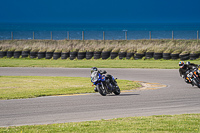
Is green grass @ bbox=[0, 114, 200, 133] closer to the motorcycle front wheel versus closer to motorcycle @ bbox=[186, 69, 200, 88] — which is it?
the motorcycle front wheel

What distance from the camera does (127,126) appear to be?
890 cm

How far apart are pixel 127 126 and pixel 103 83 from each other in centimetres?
659

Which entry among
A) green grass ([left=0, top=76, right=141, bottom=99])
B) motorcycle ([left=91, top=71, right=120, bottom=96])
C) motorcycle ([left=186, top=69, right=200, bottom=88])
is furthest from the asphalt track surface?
green grass ([left=0, top=76, right=141, bottom=99])

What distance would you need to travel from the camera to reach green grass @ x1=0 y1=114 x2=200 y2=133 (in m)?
8.45

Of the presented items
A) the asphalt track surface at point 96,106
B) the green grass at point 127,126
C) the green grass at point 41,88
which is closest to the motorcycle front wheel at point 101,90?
the asphalt track surface at point 96,106

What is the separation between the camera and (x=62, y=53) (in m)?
38.9

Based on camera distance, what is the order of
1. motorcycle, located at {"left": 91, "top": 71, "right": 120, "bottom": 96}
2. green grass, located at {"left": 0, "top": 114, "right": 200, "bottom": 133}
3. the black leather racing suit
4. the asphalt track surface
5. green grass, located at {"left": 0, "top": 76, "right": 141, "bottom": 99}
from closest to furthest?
green grass, located at {"left": 0, "top": 114, "right": 200, "bottom": 133}, the asphalt track surface, motorcycle, located at {"left": 91, "top": 71, "right": 120, "bottom": 96}, green grass, located at {"left": 0, "top": 76, "right": 141, "bottom": 99}, the black leather racing suit

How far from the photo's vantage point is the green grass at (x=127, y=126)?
845 centimetres

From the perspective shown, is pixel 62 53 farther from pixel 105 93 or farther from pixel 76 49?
pixel 105 93

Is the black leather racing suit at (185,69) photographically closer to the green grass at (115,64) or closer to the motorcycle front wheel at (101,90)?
the motorcycle front wheel at (101,90)

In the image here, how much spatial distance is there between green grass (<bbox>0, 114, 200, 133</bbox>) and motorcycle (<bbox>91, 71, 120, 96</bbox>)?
536cm

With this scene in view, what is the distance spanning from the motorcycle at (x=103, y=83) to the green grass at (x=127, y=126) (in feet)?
17.6

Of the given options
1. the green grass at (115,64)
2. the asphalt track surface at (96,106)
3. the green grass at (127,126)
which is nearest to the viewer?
the green grass at (127,126)

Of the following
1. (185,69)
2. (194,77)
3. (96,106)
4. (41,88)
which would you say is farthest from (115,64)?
(96,106)
